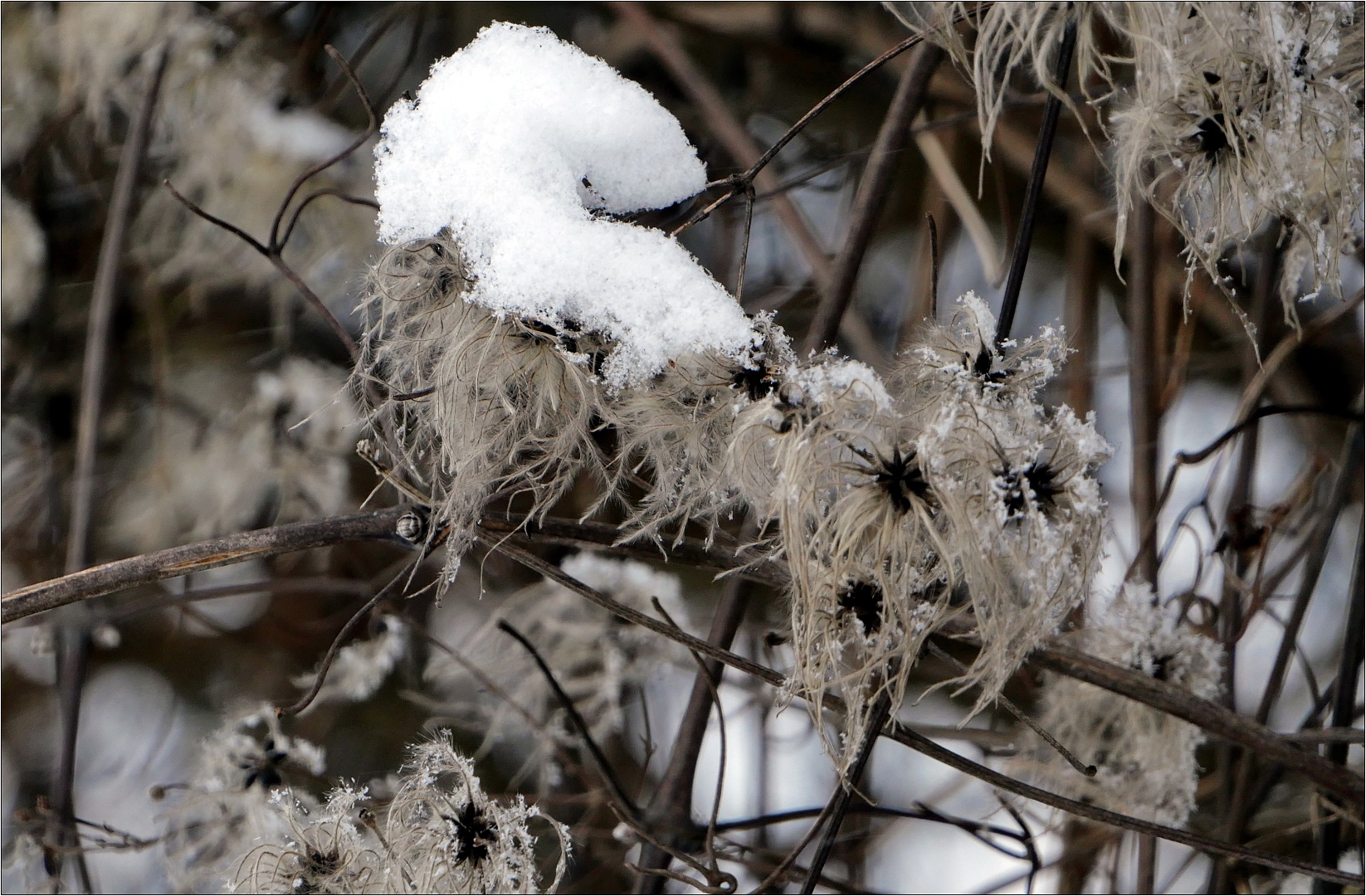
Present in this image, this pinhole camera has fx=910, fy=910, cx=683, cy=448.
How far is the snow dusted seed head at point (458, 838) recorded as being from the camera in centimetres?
51

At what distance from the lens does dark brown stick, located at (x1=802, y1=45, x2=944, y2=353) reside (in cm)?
57

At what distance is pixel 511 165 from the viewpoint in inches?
16.1

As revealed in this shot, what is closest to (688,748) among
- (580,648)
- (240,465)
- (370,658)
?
(580,648)

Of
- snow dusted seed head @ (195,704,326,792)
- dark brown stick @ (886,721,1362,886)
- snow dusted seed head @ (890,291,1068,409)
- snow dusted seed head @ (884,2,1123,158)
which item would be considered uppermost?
snow dusted seed head @ (884,2,1123,158)

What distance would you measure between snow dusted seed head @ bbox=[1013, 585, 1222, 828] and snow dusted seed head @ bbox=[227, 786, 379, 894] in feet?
1.62

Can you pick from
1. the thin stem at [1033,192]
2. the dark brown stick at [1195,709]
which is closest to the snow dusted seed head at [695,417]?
the thin stem at [1033,192]

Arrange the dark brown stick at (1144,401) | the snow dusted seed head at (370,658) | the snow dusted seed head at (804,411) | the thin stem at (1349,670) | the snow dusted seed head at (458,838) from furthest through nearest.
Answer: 1. the snow dusted seed head at (370,658)
2. the dark brown stick at (1144,401)
3. the thin stem at (1349,670)
4. the snow dusted seed head at (458,838)
5. the snow dusted seed head at (804,411)

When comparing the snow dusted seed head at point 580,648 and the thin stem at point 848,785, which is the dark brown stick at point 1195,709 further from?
the snow dusted seed head at point 580,648

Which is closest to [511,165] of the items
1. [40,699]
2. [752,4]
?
[752,4]

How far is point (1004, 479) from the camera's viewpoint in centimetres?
38

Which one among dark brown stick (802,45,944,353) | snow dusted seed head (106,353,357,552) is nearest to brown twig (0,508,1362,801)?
dark brown stick (802,45,944,353)

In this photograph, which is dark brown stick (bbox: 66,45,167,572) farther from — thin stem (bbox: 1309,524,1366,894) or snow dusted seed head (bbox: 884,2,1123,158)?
thin stem (bbox: 1309,524,1366,894)

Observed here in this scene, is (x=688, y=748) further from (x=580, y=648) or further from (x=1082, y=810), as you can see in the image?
(x=580, y=648)

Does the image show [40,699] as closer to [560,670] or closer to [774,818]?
[560,670]
